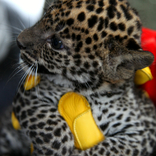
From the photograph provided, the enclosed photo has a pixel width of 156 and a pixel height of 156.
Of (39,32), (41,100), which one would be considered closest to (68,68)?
(39,32)

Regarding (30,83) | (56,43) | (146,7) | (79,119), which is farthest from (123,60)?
(146,7)

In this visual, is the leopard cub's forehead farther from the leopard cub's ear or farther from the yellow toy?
the yellow toy

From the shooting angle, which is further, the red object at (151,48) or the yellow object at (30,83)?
the red object at (151,48)

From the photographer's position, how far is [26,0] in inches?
95.7

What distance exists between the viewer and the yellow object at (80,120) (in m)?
1.65

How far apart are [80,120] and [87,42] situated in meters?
0.70

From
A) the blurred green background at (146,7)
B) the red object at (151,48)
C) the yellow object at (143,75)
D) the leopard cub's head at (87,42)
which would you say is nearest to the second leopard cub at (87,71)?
the leopard cub's head at (87,42)

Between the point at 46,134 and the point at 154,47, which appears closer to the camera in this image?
the point at 46,134

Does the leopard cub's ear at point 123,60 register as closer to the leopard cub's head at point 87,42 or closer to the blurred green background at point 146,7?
the leopard cub's head at point 87,42

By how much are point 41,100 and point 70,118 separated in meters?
0.31

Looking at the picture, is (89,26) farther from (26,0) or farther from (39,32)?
(26,0)

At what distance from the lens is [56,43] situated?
4.54 ft

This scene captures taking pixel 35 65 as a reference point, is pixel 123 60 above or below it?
above

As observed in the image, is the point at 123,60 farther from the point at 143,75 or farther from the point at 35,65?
the point at 35,65
